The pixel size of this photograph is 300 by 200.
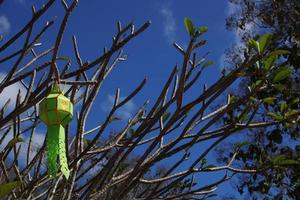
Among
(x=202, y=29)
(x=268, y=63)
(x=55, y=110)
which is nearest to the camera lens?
(x=55, y=110)

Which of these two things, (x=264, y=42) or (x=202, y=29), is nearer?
(x=202, y=29)

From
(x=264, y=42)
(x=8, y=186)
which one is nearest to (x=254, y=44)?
(x=264, y=42)

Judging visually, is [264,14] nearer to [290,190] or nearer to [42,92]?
[290,190]

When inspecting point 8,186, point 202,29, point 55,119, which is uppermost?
point 202,29

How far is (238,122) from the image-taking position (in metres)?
1.79

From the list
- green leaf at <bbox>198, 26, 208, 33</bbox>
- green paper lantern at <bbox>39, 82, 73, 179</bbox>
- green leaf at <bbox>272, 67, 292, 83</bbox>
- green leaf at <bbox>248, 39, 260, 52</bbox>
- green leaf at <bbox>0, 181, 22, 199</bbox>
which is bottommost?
green leaf at <bbox>0, 181, 22, 199</bbox>

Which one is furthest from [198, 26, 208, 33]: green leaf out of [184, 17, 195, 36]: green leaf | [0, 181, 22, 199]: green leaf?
[0, 181, 22, 199]: green leaf

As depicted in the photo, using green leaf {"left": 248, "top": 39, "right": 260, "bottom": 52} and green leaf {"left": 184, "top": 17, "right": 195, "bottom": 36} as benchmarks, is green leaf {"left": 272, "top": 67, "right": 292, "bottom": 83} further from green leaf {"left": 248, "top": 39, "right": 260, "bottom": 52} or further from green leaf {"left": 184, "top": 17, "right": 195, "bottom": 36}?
green leaf {"left": 184, "top": 17, "right": 195, "bottom": 36}

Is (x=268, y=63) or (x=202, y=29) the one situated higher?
(x=268, y=63)

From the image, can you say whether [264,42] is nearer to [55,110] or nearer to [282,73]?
[282,73]

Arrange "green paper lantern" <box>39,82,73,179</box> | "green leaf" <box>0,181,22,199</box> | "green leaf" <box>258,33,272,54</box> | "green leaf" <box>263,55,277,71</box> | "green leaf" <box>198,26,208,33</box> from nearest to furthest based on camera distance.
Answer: "green leaf" <box>0,181,22,199</box> → "green paper lantern" <box>39,82,73,179</box> → "green leaf" <box>198,26,208,33</box> → "green leaf" <box>258,33,272,54</box> → "green leaf" <box>263,55,277,71</box>

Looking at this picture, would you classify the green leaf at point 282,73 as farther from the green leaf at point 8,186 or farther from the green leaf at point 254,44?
the green leaf at point 8,186

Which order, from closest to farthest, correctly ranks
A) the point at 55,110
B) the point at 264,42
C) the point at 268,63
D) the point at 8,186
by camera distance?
the point at 8,186, the point at 55,110, the point at 264,42, the point at 268,63

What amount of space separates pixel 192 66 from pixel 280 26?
24.5ft
